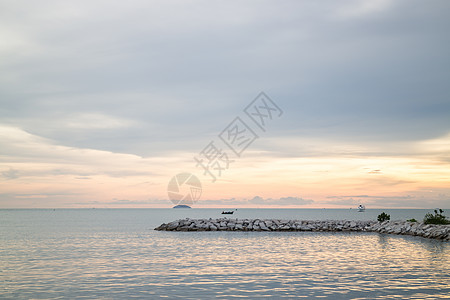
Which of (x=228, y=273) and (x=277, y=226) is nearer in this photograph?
(x=228, y=273)

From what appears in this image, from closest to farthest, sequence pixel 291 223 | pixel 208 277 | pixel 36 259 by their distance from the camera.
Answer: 1. pixel 208 277
2. pixel 36 259
3. pixel 291 223

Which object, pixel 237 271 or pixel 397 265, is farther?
pixel 397 265

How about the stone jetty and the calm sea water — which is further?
the stone jetty

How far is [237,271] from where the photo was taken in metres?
24.4

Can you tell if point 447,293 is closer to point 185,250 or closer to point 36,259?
point 185,250

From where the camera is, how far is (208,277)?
22.4 metres

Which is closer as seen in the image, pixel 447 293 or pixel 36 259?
pixel 447 293

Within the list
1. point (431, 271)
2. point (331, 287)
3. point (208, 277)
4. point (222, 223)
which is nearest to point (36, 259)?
point (208, 277)

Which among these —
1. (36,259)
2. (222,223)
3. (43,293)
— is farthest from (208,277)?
(222,223)

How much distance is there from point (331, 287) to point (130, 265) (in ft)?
44.8

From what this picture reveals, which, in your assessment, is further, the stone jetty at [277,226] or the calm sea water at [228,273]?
the stone jetty at [277,226]

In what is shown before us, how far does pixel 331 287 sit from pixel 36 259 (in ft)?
75.2

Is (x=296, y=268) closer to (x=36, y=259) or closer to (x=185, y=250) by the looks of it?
(x=185, y=250)

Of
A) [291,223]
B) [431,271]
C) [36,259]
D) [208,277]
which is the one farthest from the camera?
[291,223]
